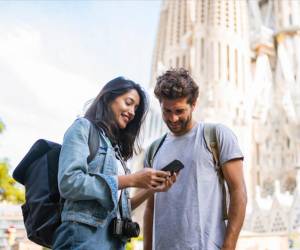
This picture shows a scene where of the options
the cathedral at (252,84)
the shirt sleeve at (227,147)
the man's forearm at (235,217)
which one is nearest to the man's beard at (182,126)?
the shirt sleeve at (227,147)

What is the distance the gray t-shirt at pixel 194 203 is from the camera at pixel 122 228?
214 millimetres

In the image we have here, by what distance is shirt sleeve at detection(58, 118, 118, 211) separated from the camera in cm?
148

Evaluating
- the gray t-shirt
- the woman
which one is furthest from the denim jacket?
the gray t-shirt

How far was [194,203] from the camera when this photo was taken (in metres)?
1.74

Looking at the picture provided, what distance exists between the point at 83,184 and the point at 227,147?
2.06 feet

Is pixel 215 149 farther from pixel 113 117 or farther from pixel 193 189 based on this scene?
pixel 113 117

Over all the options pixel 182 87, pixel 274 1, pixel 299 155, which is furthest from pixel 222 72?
pixel 182 87

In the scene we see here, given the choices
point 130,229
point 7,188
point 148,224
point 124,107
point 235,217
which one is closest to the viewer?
point 130,229

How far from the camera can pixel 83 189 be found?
1.48 m

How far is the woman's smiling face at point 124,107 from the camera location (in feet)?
5.85

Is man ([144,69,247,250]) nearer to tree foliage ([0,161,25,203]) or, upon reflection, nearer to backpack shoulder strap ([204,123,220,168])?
backpack shoulder strap ([204,123,220,168])

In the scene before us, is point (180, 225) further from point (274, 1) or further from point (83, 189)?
point (274, 1)

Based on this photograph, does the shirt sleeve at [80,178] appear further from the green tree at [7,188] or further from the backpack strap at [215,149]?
the green tree at [7,188]

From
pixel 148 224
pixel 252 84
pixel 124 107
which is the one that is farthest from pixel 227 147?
pixel 252 84
